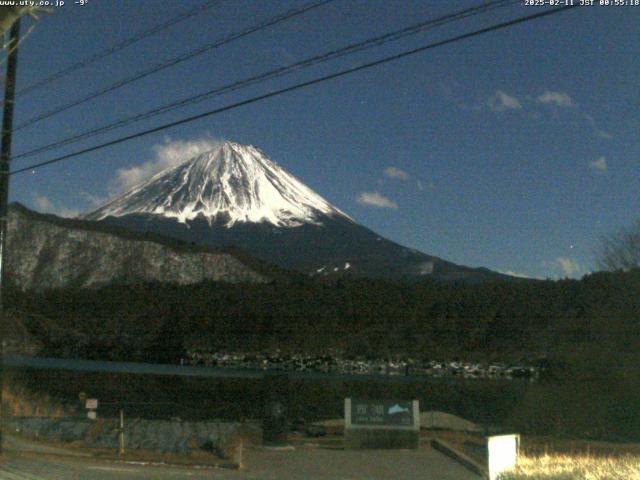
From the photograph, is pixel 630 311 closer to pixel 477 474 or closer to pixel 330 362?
pixel 477 474

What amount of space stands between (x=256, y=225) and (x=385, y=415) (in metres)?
172

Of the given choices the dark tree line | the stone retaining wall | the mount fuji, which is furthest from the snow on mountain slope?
the stone retaining wall

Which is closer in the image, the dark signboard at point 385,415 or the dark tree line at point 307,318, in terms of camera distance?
the dark signboard at point 385,415

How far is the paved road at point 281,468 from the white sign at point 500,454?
171 inches

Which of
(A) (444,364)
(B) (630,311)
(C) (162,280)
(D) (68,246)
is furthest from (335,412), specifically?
(D) (68,246)

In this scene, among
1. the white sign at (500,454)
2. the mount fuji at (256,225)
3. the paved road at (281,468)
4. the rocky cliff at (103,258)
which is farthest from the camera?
the mount fuji at (256,225)

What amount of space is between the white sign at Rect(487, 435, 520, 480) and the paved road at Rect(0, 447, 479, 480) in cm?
435

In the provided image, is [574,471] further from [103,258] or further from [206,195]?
[206,195]

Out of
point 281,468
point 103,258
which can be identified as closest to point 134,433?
point 281,468

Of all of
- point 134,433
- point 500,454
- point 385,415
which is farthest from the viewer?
point 134,433

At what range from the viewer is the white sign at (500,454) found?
10.5 m

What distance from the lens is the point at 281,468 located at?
1644cm

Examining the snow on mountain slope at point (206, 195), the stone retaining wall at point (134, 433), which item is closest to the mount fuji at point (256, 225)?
the snow on mountain slope at point (206, 195)

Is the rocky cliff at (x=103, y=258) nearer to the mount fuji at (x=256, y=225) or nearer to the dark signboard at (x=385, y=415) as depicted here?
the mount fuji at (x=256, y=225)
